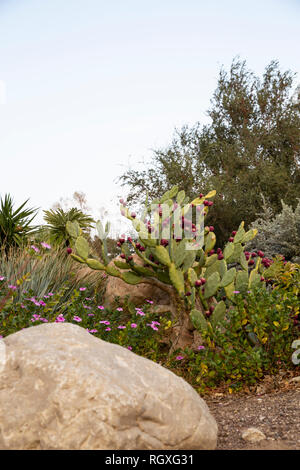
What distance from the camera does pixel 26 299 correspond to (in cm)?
557

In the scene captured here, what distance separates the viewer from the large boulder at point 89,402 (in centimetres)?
245

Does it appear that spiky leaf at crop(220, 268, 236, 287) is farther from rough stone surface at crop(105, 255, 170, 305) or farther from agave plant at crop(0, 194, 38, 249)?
agave plant at crop(0, 194, 38, 249)

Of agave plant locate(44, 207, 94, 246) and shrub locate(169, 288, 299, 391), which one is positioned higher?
agave plant locate(44, 207, 94, 246)

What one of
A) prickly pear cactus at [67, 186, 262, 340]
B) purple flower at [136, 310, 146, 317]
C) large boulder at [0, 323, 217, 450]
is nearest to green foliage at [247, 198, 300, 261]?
prickly pear cactus at [67, 186, 262, 340]

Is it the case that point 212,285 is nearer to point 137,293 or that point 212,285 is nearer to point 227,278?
point 227,278

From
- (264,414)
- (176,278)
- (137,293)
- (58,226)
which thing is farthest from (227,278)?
(58,226)

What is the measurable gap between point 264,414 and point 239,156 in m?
13.0

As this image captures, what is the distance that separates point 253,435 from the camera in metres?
3.15

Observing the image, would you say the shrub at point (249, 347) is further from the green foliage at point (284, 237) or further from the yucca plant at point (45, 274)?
the green foliage at point (284, 237)

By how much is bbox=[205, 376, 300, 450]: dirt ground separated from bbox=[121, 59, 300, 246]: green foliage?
10.4m

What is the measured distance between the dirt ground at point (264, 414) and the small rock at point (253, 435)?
36 mm

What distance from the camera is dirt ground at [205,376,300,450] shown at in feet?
10.1
